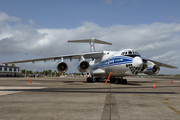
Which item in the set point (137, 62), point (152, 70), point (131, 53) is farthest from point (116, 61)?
point (152, 70)

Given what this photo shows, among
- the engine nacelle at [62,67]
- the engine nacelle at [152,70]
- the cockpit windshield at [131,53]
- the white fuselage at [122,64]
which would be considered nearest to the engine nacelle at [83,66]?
the engine nacelle at [62,67]

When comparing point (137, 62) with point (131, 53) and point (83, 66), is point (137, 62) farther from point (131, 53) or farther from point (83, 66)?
point (83, 66)

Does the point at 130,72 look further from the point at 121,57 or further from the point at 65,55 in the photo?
the point at 65,55

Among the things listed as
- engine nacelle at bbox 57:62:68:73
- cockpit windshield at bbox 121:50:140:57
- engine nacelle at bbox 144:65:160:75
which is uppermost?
cockpit windshield at bbox 121:50:140:57

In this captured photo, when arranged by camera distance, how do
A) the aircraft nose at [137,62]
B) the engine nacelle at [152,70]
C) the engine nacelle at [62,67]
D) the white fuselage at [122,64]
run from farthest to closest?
the engine nacelle at [152,70] < the engine nacelle at [62,67] < the white fuselage at [122,64] < the aircraft nose at [137,62]

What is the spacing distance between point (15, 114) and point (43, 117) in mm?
869

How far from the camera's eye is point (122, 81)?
19.3 meters

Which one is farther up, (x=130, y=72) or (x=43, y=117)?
(x=130, y=72)

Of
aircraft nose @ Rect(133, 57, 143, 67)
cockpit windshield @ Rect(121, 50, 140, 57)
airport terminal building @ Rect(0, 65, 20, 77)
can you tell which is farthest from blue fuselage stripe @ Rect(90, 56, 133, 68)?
airport terminal building @ Rect(0, 65, 20, 77)

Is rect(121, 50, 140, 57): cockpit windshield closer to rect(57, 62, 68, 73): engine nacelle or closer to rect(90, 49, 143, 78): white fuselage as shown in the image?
rect(90, 49, 143, 78): white fuselage

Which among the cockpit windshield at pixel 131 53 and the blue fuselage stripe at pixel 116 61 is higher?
the cockpit windshield at pixel 131 53

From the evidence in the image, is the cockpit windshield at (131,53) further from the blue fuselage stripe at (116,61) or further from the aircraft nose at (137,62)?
the aircraft nose at (137,62)

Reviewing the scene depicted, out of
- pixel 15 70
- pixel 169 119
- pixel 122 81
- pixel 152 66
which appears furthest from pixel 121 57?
pixel 15 70

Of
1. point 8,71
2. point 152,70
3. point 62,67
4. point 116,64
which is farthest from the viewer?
point 8,71
